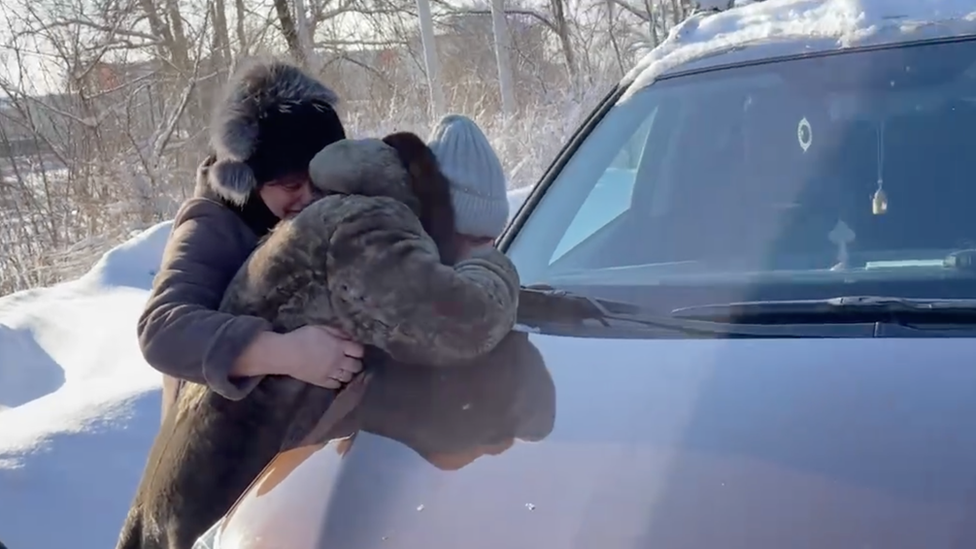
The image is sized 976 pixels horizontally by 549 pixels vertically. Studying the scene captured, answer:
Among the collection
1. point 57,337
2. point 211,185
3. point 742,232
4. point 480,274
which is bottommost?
point 57,337

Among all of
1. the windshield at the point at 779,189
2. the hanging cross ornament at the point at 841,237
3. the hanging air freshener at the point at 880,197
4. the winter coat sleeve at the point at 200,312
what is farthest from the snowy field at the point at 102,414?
the winter coat sleeve at the point at 200,312

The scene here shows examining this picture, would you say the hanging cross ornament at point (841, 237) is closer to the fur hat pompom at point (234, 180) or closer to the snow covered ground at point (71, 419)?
the fur hat pompom at point (234, 180)

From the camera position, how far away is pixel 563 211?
280 centimetres

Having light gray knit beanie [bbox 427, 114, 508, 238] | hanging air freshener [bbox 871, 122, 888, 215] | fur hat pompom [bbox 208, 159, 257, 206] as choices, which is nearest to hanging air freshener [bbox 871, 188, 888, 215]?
hanging air freshener [bbox 871, 122, 888, 215]

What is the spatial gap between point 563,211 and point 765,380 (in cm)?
120

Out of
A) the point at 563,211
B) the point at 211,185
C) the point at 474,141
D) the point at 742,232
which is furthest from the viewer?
the point at 563,211

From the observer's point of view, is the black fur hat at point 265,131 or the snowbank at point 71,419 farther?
the snowbank at point 71,419

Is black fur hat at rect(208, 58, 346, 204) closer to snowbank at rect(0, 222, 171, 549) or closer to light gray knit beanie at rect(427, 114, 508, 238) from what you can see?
light gray knit beanie at rect(427, 114, 508, 238)

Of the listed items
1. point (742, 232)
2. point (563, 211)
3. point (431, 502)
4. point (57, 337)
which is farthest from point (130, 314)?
point (431, 502)

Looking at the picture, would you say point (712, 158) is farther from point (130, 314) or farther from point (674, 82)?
point (130, 314)

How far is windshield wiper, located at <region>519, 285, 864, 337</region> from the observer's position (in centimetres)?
189

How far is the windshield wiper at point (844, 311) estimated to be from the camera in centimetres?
187

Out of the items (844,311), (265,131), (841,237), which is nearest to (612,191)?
(841,237)

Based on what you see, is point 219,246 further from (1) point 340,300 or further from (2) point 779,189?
(2) point 779,189
